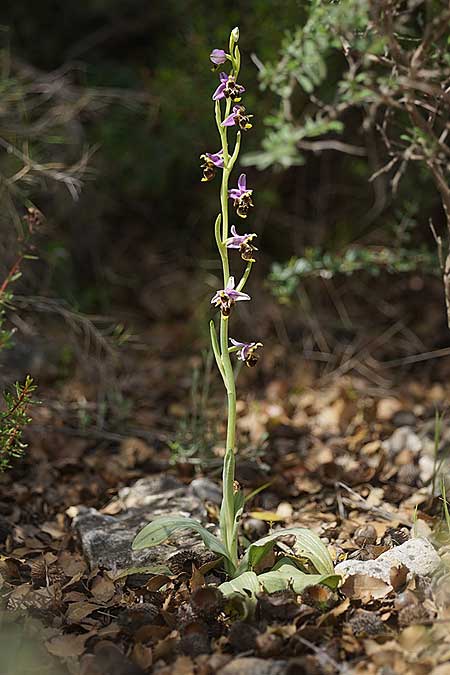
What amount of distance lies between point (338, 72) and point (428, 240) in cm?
98

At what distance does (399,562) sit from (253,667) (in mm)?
558

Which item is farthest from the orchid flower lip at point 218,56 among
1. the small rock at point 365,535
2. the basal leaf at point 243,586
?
the small rock at point 365,535

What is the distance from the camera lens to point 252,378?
154 inches

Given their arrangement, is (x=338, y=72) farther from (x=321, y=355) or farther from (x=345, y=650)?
(x=345, y=650)

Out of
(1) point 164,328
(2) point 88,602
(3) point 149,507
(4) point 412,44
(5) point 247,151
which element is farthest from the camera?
(1) point 164,328

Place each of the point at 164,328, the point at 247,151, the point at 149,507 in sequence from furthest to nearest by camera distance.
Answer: the point at 164,328
the point at 247,151
the point at 149,507

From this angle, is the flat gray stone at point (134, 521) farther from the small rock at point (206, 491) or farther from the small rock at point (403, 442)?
the small rock at point (403, 442)

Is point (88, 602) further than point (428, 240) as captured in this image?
No

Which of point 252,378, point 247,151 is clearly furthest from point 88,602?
point 247,151

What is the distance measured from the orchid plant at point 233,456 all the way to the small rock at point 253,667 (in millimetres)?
220

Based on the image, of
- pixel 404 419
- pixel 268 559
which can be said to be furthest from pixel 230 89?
pixel 404 419

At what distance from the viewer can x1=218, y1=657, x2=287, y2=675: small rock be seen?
1703 mm

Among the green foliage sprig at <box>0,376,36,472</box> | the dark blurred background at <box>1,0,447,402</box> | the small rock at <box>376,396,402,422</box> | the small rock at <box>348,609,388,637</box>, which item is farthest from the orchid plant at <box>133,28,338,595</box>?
the dark blurred background at <box>1,0,447,402</box>

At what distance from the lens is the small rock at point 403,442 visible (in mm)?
3029
